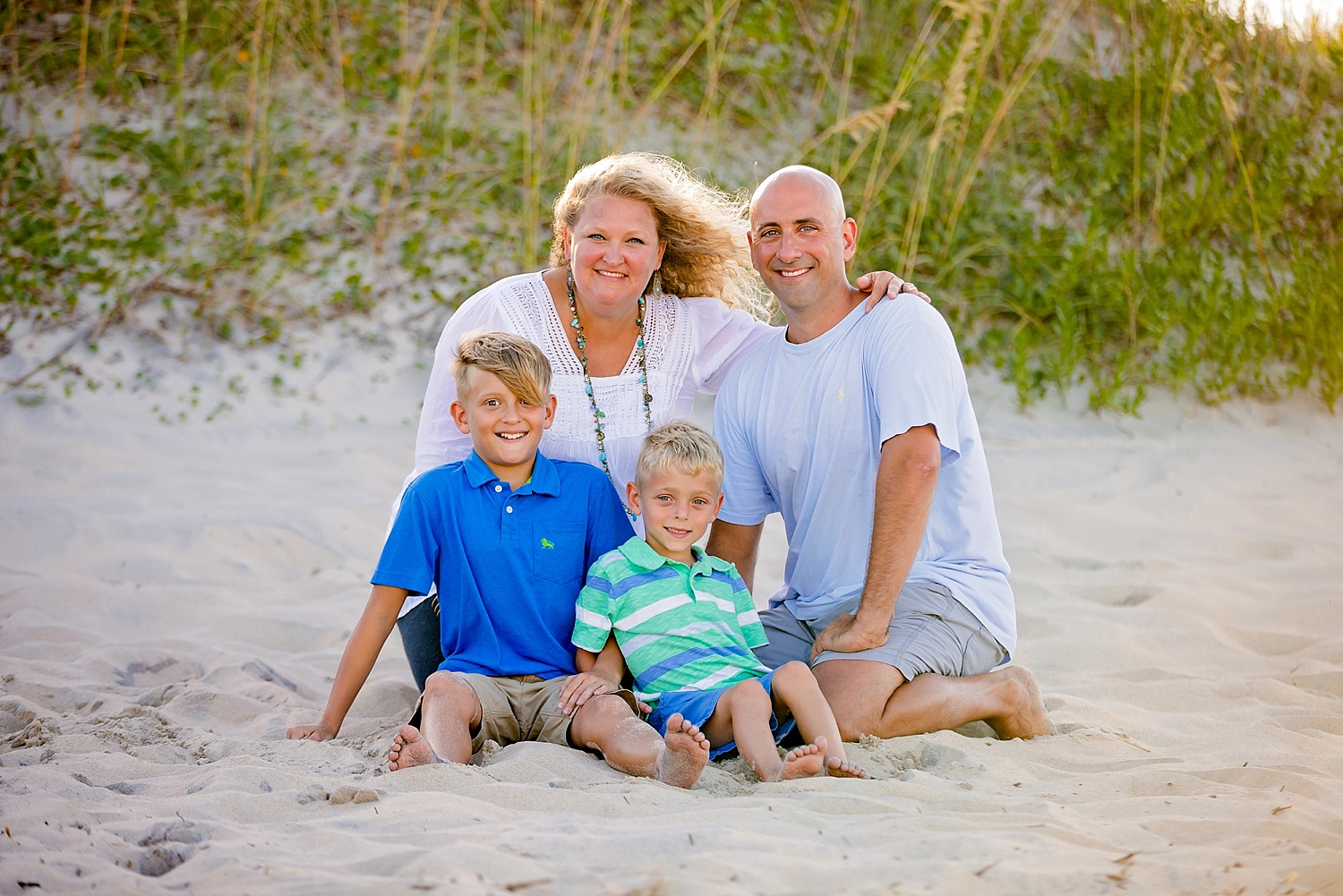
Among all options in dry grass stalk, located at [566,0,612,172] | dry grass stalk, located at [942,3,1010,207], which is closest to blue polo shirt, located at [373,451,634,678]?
dry grass stalk, located at [566,0,612,172]

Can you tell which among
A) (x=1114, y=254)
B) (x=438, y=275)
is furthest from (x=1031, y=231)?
(x=438, y=275)

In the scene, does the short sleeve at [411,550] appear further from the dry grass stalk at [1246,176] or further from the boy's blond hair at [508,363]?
the dry grass stalk at [1246,176]

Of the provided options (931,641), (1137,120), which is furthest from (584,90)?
(931,641)

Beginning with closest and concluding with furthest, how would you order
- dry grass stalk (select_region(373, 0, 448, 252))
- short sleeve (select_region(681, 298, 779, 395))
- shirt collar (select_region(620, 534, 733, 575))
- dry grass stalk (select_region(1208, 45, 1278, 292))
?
shirt collar (select_region(620, 534, 733, 575)), short sleeve (select_region(681, 298, 779, 395)), dry grass stalk (select_region(1208, 45, 1278, 292)), dry grass stalk (select_region(373, 0, 448, 252))

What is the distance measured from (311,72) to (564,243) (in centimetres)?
385

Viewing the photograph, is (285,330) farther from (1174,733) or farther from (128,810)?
(1174,733)

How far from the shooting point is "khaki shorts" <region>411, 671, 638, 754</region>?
2.50 meters

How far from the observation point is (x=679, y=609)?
2561 mm

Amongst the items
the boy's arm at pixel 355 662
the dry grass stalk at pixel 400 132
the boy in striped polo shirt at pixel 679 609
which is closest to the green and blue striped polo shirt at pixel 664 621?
the boy in striped polo shirt at pixel 679 609

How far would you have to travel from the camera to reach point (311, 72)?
6289 mm

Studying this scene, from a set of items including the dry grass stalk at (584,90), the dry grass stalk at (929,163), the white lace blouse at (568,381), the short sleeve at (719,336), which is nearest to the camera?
the white lace blouse at (568,381)

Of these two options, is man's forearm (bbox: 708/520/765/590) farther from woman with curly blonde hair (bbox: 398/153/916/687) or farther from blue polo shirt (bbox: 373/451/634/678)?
blue polo shirt (bbox: 373/451/634/678)

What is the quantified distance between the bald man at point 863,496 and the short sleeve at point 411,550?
80 cm

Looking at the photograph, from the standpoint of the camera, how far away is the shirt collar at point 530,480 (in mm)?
2684
